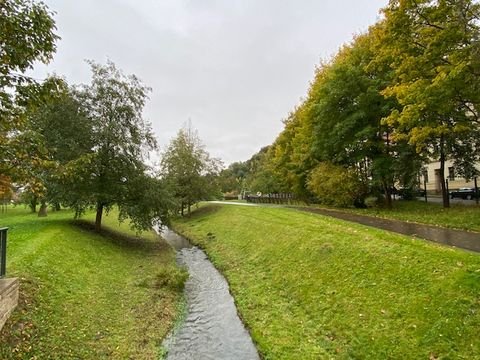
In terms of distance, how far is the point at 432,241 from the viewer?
395 inches

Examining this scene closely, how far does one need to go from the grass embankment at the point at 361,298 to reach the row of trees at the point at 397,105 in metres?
6.30

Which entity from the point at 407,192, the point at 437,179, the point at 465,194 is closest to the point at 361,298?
the point at 407,192

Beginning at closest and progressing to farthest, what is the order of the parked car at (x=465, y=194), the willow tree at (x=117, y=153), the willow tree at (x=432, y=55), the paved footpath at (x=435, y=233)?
the paved footpath at (x=435, y=233) < the willow tree at (x=432, y=55) < the willow tree at (x=117, y=153) < the parked car at (x=465, y=194)

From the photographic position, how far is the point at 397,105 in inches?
740

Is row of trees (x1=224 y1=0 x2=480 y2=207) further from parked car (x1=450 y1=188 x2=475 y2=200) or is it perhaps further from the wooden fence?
parked car (x1=450 y1=188 x2=475 y2=200)

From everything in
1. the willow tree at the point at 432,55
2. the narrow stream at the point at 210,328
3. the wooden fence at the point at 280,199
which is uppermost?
the willow tree at the point at 432,55

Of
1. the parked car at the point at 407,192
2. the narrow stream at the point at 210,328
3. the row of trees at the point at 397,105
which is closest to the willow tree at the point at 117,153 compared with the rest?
the narrow stream at the point at 210,328

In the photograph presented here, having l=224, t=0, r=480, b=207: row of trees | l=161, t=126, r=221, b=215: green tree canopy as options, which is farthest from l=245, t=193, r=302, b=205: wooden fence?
l=161, t=126, r=221, b=215: green tree canopy

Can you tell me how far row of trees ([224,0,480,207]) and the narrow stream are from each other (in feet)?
35.7

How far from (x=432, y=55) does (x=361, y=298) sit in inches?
426

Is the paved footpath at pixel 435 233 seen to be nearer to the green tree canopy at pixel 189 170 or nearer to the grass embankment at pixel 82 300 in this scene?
the grass embankment at pixel 82 300

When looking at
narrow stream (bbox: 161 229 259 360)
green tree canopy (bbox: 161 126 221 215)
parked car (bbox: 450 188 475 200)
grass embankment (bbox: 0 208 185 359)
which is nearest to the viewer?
grass embankment (bbox: 0 208 185 359)

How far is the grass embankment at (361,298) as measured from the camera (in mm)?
6027

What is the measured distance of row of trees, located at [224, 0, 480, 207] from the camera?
12820 millimetres
